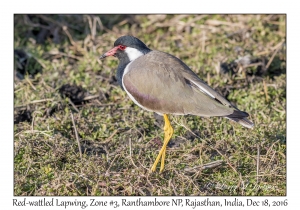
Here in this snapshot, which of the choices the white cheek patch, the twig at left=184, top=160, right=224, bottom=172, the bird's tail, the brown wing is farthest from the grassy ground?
the white cheek patch

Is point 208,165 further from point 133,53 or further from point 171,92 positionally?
point 133,53

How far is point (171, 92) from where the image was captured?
5.03 m

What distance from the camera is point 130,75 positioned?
5.20 meters

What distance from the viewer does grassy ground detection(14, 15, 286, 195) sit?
481cm

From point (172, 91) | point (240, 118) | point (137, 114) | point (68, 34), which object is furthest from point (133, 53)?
point (68, 34)

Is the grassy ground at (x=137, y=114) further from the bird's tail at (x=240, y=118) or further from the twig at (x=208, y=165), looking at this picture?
the bird's tail at (x=240, y=118)

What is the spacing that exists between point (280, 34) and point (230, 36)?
689 mm

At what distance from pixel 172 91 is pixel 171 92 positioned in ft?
0.04

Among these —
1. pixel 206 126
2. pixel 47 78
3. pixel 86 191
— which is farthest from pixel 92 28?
pixel 86 191

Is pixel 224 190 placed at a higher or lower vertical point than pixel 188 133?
lower

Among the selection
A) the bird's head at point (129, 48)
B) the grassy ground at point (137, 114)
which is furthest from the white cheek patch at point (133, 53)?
the grassy ground at point (137, 114)

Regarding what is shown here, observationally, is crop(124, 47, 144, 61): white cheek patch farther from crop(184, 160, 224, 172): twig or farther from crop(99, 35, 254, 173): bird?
crop(184, 160, 224, 172): twig

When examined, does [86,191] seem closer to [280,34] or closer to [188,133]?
[188,133]

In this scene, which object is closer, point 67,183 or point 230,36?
point 67,183
